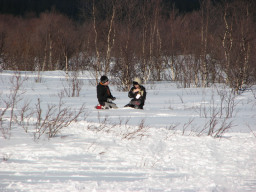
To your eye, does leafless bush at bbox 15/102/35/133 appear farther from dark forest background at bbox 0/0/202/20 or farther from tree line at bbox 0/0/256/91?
dark forest background at bbox 0/0/202/20

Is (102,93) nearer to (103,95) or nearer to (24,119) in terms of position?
(103,95)

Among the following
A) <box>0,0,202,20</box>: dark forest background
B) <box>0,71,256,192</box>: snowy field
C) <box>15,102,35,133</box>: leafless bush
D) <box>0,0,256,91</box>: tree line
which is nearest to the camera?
<box>0,71,256,192</box>: snowy field

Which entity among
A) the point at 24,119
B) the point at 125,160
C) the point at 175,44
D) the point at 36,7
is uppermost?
the point at 36,7

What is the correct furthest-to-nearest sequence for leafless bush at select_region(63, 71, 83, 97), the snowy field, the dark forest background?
the dark forest background → leafless bush at select_region(63, 71, 83, 97) → the snowy field

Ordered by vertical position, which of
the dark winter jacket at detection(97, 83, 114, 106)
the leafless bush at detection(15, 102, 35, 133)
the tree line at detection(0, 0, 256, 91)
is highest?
the tree line at detection(0, 0, 256, 91)

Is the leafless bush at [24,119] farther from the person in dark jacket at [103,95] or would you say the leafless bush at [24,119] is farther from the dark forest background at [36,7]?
the dark forest background at [36,7]

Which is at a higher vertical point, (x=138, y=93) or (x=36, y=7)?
(x=36, y=7)

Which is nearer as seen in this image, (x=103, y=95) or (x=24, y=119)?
(x=24, y=119)

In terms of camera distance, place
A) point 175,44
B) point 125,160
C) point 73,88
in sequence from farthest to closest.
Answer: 1. point 175,44
2. point 73,88
3. point 125,160

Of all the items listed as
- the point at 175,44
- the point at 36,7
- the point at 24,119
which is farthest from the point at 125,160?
the point at 36,7

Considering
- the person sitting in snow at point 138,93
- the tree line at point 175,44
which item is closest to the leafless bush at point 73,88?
the tree line at point 175,44

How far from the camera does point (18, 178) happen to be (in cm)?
267

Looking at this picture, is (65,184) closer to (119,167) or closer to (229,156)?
(119,167)

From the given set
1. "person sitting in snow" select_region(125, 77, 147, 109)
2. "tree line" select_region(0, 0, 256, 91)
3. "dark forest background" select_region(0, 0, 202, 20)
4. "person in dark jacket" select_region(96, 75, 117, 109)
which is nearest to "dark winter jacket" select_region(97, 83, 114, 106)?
"person in dark jacket" select_region(96, 75, 117, 109)
